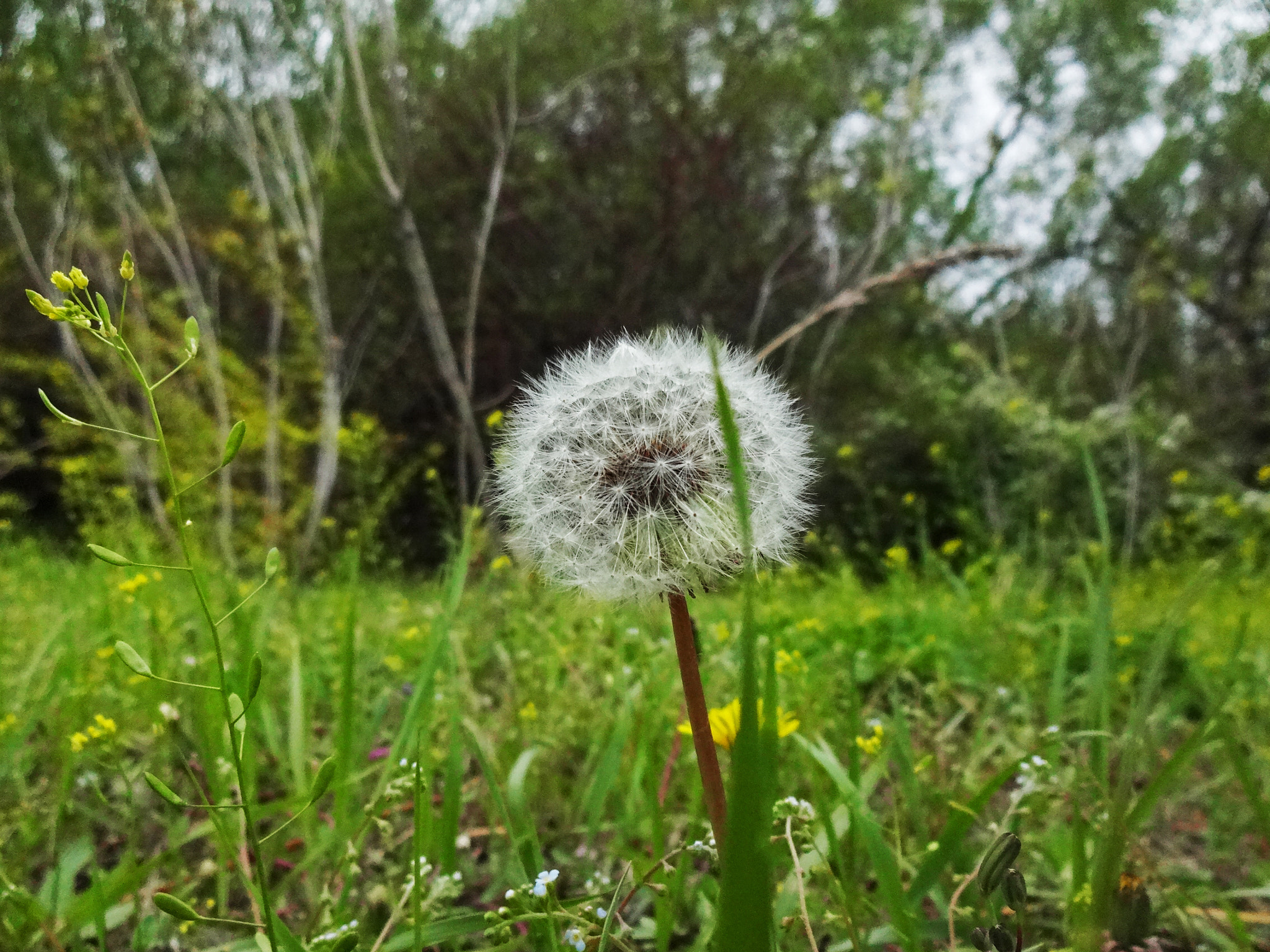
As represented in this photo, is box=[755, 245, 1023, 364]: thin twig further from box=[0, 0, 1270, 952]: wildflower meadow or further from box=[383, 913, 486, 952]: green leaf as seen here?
box=[383, 913, 486, 952]: green leaf

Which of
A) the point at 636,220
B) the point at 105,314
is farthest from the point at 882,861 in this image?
the point at 636,220

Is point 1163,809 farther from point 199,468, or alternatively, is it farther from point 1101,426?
point 199,468

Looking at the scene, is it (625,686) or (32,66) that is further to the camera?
(32,66)

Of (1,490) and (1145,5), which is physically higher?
(1145,5)

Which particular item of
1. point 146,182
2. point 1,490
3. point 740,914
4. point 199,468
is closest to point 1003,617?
point 740,914

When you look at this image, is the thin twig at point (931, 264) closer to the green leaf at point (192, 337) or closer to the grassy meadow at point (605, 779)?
the grassy meadow at point (605, 779)

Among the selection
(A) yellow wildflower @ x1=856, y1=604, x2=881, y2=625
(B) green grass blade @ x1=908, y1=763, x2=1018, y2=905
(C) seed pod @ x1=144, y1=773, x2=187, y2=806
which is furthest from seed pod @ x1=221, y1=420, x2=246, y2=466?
(A) yellow wildflower @ x1=856, y1=604, x2=881, y2=625
